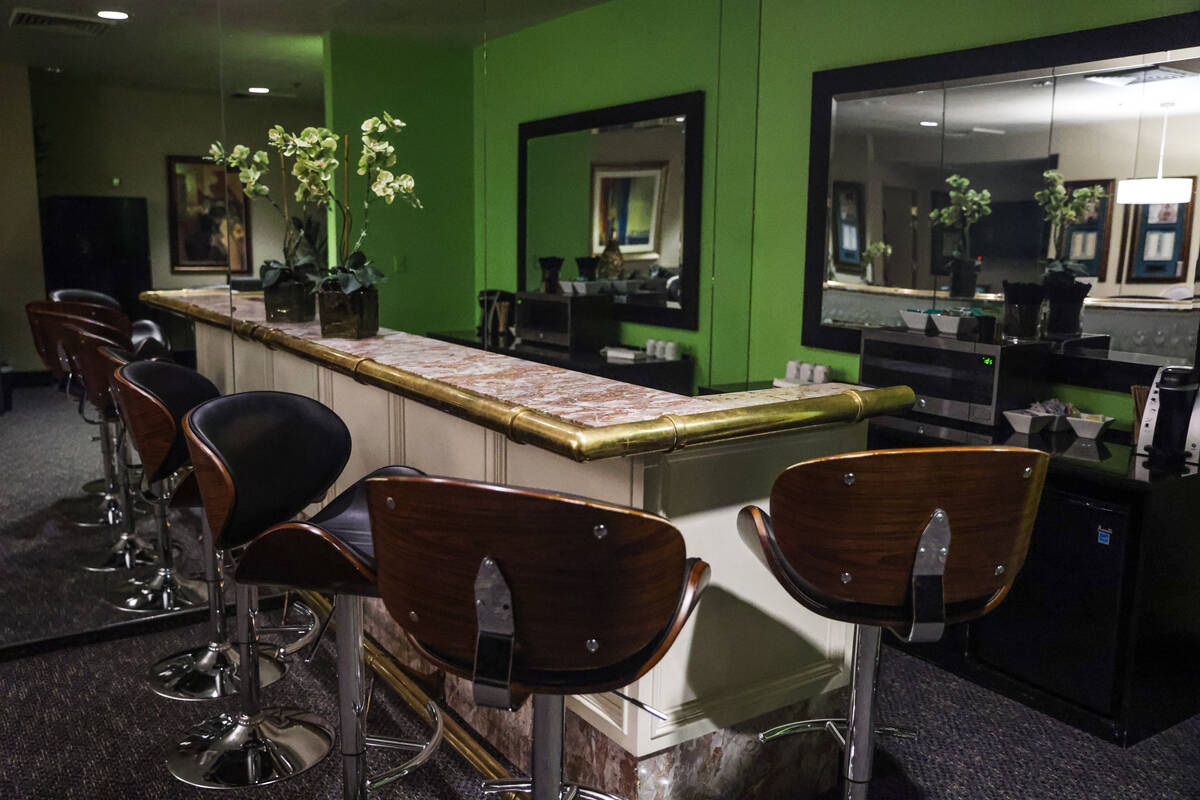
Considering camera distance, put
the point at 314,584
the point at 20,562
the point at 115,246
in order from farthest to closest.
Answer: the point at 20,562 → the point at 115,246 → the point at 314,584

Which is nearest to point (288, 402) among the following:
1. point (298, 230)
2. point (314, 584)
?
A: point (314, 584)

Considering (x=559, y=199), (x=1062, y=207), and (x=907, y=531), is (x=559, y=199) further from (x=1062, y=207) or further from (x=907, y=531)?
(x=907, y=531)

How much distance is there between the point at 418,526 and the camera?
139 cm

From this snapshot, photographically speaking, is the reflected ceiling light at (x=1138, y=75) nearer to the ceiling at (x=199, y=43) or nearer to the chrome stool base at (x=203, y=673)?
the ceiling at (x=199, y=43)

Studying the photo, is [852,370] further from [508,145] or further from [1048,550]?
[508,145]

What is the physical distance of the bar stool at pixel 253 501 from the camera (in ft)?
6.61

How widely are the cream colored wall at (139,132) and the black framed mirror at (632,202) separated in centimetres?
154

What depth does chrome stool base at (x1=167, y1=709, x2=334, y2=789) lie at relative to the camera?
2.35 meters

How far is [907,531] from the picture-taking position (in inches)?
63.6

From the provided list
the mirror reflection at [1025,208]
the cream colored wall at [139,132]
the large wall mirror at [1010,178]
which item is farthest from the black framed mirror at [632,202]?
the cream colored wall at [139,132]

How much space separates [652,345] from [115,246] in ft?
8.09

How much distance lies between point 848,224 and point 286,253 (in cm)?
232

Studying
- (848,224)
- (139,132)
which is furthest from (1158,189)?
(139,132)

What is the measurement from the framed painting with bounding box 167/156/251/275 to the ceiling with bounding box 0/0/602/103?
10.7 inches
